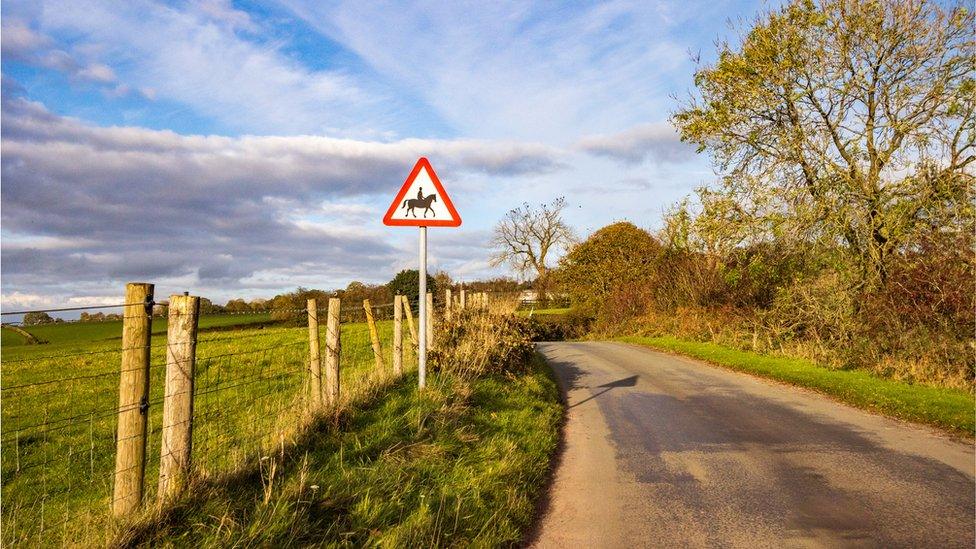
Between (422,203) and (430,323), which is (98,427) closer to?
(430,323)

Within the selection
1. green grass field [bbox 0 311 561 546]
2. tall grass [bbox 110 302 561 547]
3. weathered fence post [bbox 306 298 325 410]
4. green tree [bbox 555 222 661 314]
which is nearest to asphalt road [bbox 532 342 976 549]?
tall grass [bbox 110 302 561 547]

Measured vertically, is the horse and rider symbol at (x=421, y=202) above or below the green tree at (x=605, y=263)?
below

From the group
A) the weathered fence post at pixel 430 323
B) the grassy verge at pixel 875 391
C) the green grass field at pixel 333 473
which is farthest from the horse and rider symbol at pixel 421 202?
the grassy verge at pixel 875 391

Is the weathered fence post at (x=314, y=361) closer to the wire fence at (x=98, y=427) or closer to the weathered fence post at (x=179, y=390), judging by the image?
the wire fence at (x=98, y=427)

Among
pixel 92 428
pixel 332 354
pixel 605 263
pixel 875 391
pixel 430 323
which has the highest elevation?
pixel 605 263

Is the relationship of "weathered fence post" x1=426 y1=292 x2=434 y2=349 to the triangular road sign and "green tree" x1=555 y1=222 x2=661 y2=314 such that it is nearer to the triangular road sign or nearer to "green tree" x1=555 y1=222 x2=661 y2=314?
the triangular road sign

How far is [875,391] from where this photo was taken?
11.4 metres

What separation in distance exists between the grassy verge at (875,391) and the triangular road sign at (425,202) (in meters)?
7.68

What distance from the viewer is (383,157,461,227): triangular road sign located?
8797 millimetres

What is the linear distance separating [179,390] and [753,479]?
560 cm

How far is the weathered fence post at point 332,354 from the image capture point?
7.47 metres

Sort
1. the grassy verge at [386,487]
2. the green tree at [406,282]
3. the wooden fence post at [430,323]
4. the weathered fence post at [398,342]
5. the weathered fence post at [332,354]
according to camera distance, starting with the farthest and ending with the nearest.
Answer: the green tree at [406,282], the wooden fence post at [430,323], the weathered fence post at [398,342], the weathered fence post at [332,354], the grassy verge at [386,487]

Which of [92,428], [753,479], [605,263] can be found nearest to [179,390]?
[753,479]

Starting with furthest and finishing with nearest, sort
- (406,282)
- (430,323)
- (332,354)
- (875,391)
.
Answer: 1. (406,282)
2. (430,323)
3. (875,391)
4. (332,354)
